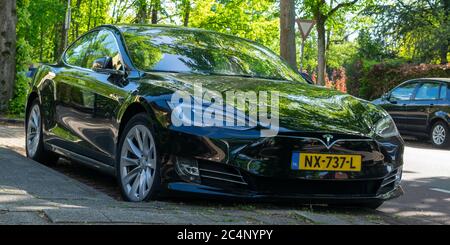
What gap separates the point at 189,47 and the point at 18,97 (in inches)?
492

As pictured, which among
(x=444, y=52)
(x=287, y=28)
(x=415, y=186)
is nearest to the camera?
(x=415, y=186)

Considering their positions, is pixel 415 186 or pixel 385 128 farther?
pixel 415 186

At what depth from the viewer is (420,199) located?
7195 mm

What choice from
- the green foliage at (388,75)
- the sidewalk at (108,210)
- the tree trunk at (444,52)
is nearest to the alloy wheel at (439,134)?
the green foliage at (388,75)

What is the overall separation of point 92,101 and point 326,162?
2.35 metres

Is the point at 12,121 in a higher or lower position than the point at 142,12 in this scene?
lower

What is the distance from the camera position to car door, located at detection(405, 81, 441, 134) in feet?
52.5

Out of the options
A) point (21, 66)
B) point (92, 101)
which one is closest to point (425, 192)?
point (92, 101)

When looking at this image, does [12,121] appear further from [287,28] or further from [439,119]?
[439,119]

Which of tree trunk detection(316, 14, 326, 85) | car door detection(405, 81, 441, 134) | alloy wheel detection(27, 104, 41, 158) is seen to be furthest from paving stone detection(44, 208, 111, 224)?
tree trunk detection(316, 14, 326, 85)

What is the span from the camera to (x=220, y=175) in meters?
5.02

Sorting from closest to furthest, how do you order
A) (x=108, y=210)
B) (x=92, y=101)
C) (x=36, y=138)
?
(x=108, y=210)
(x=92, y=101)
(x=36, y=138)

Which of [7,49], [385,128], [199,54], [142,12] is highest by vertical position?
[142,12]
